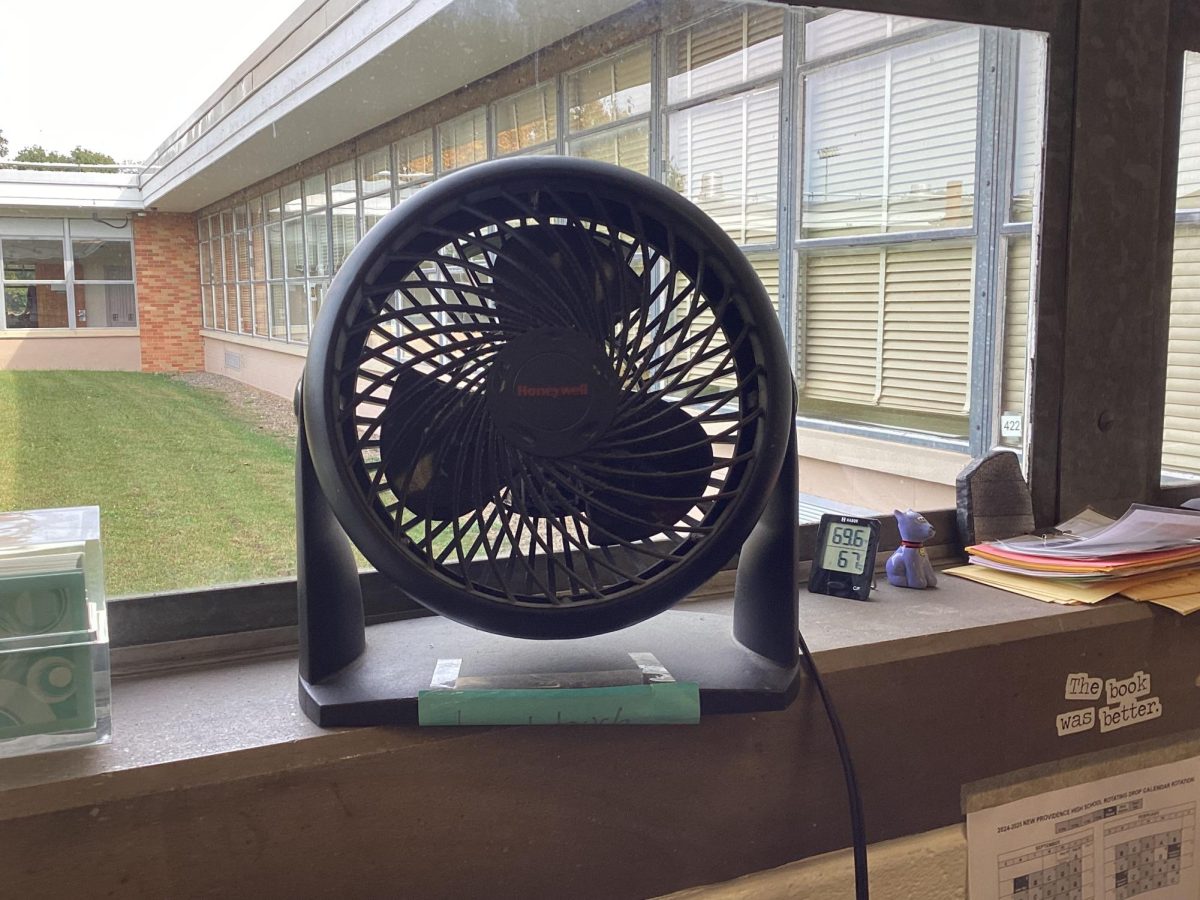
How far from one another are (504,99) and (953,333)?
40.6 inches

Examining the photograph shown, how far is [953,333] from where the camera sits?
71.0 inches

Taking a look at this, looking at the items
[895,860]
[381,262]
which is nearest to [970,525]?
[895,860]

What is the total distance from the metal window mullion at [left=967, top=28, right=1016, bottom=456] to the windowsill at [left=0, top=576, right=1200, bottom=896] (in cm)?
45

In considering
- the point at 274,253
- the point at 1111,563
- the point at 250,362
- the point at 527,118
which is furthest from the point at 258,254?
the point at 1111,563

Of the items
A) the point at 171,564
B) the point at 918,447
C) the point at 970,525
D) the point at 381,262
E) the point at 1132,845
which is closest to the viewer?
the point at 381,262

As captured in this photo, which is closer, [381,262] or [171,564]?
[381,262]

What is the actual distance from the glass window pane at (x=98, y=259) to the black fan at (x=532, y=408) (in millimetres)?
325

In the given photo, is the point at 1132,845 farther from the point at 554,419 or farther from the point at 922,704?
the point at 554,419

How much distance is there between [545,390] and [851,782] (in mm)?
554

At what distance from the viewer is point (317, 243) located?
1.09 m

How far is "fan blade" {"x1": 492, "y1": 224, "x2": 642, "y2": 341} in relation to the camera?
758 mm

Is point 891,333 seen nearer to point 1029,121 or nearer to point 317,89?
point 1029,121

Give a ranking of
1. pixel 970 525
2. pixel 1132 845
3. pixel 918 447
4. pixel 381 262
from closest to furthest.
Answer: pixel 381 262, pixel 1132 845, pixel 970 525, pixel 918 447

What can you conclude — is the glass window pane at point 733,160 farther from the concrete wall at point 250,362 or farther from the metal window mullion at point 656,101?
the concrete wall at point 250,362
